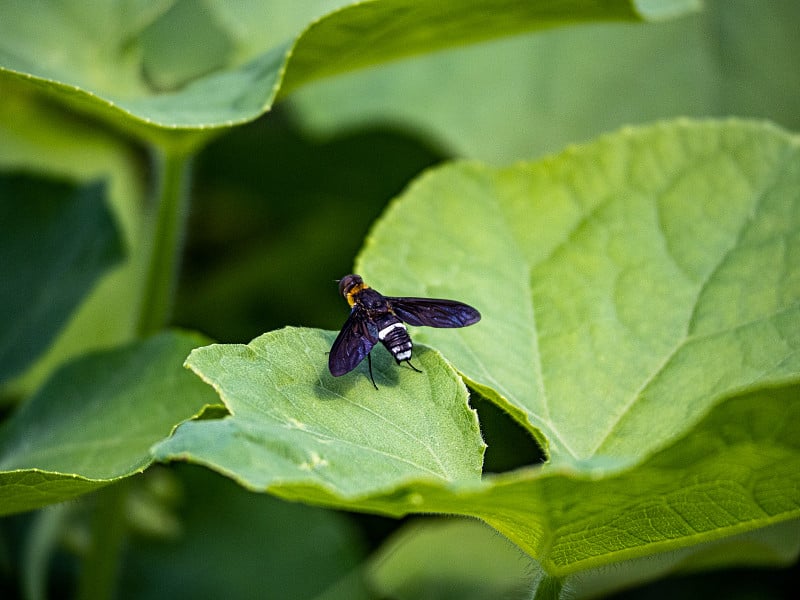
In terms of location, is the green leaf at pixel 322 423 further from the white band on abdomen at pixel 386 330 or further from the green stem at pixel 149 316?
the green stem at pixel 149 316

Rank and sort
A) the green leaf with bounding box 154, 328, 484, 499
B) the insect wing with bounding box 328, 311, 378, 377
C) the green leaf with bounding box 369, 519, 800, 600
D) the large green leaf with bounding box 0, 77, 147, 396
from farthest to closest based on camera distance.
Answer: the large green leaf with bounding box 0, 77, 147, 396 → the green leaf with bounding box 369, 519, 800, 600 → the insect wing with bounding box 328, 311, 378, 377 → the green leaf with bounding box 154, 328, 484, 499

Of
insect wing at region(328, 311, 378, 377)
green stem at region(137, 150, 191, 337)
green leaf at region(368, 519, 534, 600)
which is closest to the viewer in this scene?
insect wing at region(328, 311, 378, 377)

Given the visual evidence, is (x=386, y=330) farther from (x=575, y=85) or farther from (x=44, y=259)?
(x=575, y=85)

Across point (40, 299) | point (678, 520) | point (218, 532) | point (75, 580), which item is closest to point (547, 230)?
point (678, 520)

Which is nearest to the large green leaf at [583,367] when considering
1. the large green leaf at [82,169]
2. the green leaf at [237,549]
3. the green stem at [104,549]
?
the green stem at [104,549]

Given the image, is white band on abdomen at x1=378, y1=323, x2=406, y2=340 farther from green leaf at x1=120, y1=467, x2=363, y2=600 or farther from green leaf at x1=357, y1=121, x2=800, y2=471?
green leaf at x1=120, y1=467, x2=363, y2=600

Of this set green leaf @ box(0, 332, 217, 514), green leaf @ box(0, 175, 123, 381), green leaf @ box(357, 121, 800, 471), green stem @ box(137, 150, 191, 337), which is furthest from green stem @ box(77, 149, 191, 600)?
green leaf @ box(357, 121, 800, 471)
